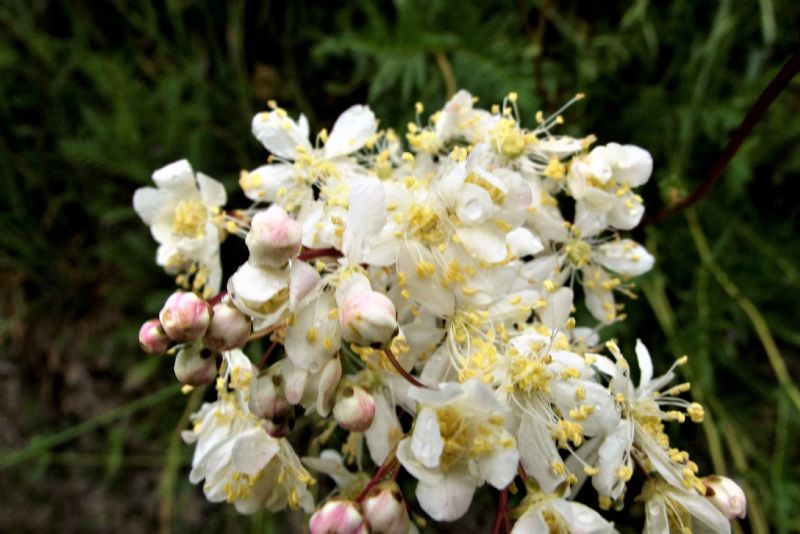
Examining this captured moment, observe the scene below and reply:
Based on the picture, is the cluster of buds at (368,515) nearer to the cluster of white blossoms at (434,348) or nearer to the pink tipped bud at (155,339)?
the cluster of white blossoms at (434,348)

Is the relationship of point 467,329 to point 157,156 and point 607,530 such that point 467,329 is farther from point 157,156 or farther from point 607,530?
point 157,156

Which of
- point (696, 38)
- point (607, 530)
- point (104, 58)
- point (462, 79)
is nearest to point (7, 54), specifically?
point (104, 58)

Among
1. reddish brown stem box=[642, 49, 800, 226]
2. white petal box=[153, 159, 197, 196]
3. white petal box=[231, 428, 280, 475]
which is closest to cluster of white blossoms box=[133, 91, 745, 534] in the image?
white petal box=[231, 428, 280, 475]

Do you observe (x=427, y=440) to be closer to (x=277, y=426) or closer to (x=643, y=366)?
(x=277, y=426)

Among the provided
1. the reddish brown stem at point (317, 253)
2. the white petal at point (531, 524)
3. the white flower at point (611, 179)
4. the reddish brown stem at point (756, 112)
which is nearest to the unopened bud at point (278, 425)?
the reddish brown stem at point (317, 253)

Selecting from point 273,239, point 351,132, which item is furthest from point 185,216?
point 273,239

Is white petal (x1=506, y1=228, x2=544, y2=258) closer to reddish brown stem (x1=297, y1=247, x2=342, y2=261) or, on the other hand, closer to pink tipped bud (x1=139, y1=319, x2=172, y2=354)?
reddish brown stem (x1=297, y1=247, x2=342, y2=261)

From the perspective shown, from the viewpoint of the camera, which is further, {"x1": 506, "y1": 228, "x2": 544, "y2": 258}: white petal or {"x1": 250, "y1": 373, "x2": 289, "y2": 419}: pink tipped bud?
{"x1": 506, "y1": 228, "x2": 544, "y2": 258}: white petal
